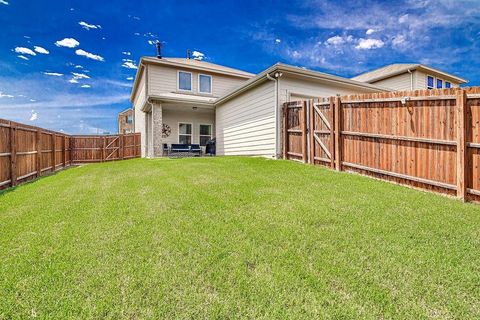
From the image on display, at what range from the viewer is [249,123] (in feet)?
38.4

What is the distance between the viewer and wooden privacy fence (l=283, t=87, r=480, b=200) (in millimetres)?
4699

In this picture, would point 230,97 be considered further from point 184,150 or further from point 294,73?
point 294,73

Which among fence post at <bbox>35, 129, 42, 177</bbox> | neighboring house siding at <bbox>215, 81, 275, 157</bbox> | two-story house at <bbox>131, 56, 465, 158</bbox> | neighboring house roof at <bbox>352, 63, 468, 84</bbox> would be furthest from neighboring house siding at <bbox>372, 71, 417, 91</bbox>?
fence post at <bbox>35, 129, 42, 177</bbox>

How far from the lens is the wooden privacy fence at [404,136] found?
470cm

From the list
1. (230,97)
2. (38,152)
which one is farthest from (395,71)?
(38,152)

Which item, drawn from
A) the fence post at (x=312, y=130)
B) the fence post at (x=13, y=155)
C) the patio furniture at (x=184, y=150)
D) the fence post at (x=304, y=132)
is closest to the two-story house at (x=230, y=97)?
the patio furniture at (x=184, y=150)

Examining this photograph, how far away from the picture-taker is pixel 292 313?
1976mm

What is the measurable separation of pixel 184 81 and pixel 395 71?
1557 centimetres

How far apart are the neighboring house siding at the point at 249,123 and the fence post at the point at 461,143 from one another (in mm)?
5789

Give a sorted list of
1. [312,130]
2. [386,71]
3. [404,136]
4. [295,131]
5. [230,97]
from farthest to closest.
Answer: [386,71]
[230,97]
[295,131]
[312,130]
[404,136]

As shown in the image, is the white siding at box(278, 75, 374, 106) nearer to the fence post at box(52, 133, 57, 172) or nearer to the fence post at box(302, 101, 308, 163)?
the fence post at box(302, 101, 308, 163)

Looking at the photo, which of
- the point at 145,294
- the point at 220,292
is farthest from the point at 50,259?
the point at 220,292

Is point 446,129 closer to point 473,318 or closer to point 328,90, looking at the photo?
point 473,318

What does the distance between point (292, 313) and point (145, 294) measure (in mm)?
1225
